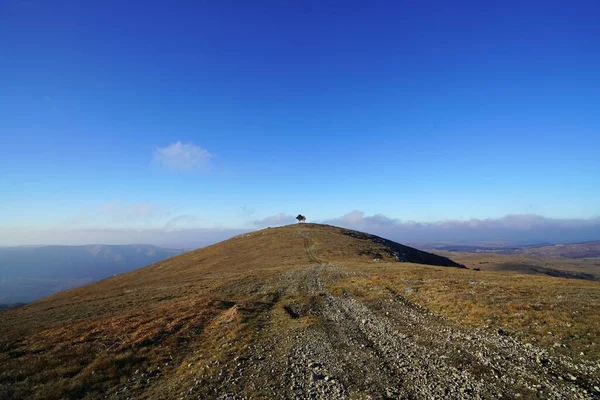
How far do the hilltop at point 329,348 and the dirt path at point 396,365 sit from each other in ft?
0.24

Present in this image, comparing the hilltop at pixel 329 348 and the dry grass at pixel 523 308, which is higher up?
the dry grass at pixel 523 308

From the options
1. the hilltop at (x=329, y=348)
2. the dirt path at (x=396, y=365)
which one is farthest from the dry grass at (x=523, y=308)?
the dirt path at (x=396, y=365)

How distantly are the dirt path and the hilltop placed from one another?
7 centimetres

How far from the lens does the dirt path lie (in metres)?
12.5

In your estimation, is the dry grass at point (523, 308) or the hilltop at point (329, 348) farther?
the dry grass at point (523, 308)

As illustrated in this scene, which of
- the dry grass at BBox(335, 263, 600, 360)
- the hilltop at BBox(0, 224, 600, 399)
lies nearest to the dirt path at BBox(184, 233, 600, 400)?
the hilltop at BBox(0, 224, 600, 399)

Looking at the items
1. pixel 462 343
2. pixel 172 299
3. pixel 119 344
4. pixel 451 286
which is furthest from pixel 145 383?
pixel 451 286

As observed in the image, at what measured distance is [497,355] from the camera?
617 inches

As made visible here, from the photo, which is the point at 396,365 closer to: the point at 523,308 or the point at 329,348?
the point at 329,348

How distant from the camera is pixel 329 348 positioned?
18266 millimetres

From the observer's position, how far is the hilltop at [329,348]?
1335 cm

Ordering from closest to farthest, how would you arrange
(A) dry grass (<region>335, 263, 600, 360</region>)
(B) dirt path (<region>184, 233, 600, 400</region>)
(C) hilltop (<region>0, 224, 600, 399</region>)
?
1. (B) dirt path (<region>184, 233, 600, 400</region>)
2. (C) hilltop (<region>0, 224, 600, 399</region>)
3. (A) dry grass (<region>335, 263, 600, 360</region>)

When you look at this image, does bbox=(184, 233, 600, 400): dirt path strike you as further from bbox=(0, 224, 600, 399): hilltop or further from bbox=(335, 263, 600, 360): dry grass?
bbox=(335, 263, 600, 360): dry grass

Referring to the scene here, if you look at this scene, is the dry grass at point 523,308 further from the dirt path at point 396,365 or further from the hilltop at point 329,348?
the dirt path at point 396,365
